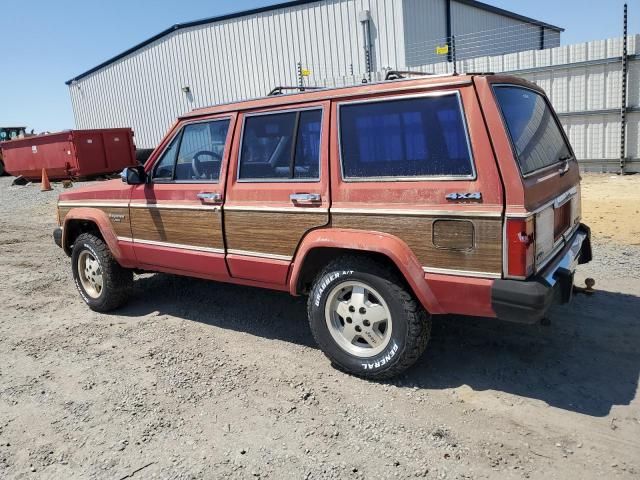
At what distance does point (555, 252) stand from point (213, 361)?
2588mm

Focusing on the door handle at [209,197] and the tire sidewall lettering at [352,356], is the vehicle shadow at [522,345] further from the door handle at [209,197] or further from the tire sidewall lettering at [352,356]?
the door handle at [209,197]

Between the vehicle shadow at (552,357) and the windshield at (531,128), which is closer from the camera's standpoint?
the windshield at (531,128)

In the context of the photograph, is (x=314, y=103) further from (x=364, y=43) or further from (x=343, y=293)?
(x=364, y=43)

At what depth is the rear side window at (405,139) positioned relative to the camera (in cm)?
315

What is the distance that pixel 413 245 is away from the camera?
10.7 feet

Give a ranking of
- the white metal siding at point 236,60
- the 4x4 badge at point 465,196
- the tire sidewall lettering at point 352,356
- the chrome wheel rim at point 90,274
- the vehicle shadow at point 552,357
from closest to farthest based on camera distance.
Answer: the 4x4 badge at point 465,196 → the vehicle shadow at point 552,357 → the tire sidewall lettering at point 352,356 → the chrome wheel rim at point 90,274 → the white metal siding at point 236,60

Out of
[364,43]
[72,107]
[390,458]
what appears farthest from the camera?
[72,107]

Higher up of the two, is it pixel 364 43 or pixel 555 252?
pixel 364 43

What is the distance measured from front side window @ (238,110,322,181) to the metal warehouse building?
34.6ft

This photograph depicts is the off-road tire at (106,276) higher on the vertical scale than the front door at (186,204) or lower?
lower

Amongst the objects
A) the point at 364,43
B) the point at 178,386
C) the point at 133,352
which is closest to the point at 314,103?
the point at 178,386

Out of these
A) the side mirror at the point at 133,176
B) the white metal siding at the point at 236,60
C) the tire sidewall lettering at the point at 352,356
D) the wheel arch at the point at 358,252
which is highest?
the white metal siding at the point at 236,60

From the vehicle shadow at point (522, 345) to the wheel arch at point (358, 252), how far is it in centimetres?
69

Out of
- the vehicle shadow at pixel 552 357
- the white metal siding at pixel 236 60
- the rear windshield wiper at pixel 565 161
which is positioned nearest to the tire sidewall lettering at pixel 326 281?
the vehicle shadow at pixel 552 357
